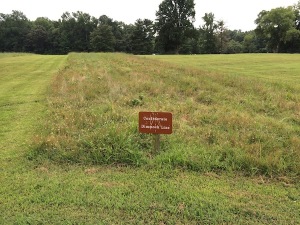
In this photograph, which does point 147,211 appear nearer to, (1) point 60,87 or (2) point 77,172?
(2) point 77,172

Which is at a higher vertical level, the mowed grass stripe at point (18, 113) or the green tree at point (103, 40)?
the green tree at point (103, 40)

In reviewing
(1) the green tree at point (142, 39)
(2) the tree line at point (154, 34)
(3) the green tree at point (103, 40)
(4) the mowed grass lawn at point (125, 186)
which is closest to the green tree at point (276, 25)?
(2) the tree line at point (154, 34)

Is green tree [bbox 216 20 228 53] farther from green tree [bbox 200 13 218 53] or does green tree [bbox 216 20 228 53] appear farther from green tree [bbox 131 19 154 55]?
green tree [bbox 131 19 154 55]

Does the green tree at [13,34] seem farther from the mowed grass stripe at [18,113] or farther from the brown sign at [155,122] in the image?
the brown sign at [155,122]

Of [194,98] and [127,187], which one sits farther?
[194,98]

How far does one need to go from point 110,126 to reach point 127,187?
7.66 feet

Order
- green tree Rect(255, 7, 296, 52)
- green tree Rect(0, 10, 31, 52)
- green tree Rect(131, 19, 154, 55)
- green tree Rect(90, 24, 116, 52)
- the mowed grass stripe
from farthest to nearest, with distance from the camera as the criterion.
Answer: green tree Rect(0, 10, 31, 52)
green tree Rect(90, 24, 116, 52)
green tree Rect(131, 19, 154, 55)
green tree Rect(255, 7, 296, 52)
the mowed grass stripe

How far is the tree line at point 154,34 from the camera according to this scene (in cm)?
7112

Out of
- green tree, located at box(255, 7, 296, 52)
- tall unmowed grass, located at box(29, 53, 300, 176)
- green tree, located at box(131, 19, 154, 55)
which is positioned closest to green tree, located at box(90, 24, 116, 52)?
green tree, located at box(131, 19, 154, 55)

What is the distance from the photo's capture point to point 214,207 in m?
3.85

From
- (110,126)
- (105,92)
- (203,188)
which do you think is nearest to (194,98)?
(105,92)

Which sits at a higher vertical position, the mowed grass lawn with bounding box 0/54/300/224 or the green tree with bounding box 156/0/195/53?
the green tree with bounding box 156/0/195/53

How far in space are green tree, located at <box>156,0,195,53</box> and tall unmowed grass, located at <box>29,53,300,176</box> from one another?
61288 mm

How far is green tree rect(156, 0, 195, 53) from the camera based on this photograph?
69938 millimetres
